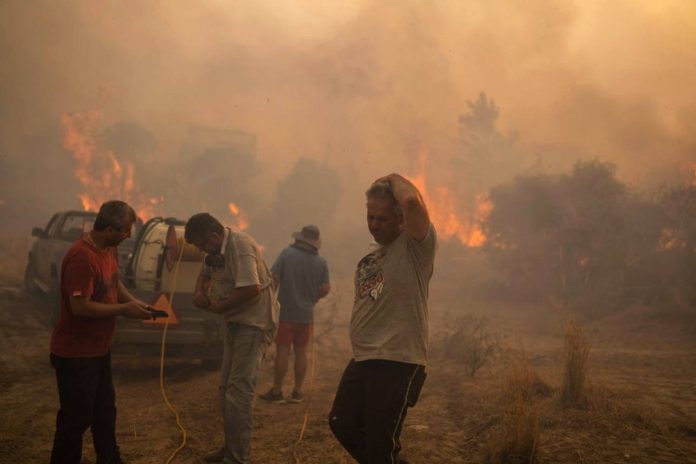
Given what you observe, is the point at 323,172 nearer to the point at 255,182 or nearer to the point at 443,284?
the point at 255,182

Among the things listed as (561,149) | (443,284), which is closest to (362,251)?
Result: (443,284)

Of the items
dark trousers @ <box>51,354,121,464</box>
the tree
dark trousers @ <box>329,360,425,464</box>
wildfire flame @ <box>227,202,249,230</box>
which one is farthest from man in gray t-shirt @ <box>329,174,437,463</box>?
wildfire flame @ <box>227,202,249,230</box>

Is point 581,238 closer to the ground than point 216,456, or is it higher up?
higher up

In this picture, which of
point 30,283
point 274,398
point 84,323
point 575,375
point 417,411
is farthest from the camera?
point 30,283

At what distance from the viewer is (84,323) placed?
323 centimetres

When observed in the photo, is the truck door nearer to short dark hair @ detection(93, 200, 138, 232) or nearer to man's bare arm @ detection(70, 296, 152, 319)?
short dark hair @ detection(93, 200, 138, 232)

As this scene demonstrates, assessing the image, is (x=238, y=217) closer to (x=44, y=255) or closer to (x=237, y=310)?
(x=44, y=255)

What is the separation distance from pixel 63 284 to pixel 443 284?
2215cm

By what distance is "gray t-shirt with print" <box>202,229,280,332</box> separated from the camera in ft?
12.8

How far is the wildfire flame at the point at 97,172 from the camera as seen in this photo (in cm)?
3400

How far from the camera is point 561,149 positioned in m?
46.8

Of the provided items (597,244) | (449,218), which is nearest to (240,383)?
(597,244)

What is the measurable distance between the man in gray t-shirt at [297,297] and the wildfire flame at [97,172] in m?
29.7

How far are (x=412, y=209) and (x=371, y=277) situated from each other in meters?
0.50
